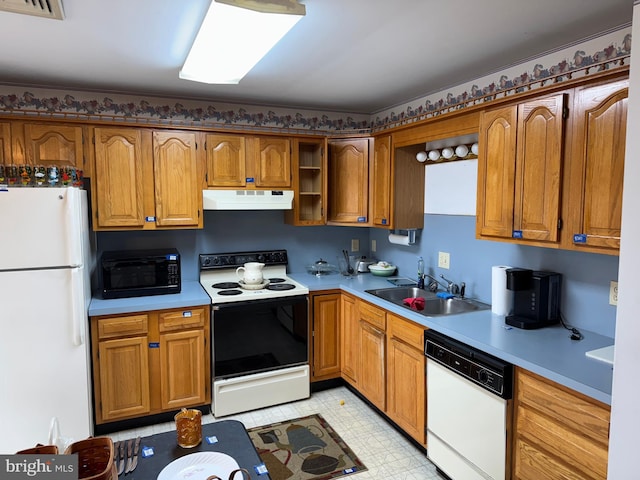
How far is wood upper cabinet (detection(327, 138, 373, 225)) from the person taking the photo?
3.63 m

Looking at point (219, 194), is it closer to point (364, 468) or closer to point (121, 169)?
point (121, 169)

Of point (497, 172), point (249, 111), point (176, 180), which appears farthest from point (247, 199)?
point (497, 172)

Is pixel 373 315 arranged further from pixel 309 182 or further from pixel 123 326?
pixel 123 326

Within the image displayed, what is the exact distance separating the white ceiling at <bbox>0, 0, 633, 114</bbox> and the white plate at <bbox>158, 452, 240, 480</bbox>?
1.77 m

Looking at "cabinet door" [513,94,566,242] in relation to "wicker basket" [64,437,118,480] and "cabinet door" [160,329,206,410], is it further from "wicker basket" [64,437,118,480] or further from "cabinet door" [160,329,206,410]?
"cabinet door" [160,329,206,410]

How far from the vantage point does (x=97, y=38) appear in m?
2.25

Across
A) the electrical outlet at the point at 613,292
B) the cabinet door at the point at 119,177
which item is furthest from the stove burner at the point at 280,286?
the electrical outlet at the point at 613,292

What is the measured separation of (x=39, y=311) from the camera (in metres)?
2.52

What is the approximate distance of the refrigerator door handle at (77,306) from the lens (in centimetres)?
256

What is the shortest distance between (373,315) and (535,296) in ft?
3.72

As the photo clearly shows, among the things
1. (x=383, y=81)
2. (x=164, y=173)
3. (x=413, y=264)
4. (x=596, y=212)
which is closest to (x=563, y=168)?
(x=596, y=212)

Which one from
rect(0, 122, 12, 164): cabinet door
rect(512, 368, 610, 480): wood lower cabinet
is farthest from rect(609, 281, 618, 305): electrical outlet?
rect(0, 122, 12, 164): cabinet door

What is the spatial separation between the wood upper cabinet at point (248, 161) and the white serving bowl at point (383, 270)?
1066 millimetres

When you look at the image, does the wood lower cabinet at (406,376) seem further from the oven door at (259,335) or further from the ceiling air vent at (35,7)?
the ceiling air vent at (35,7)
